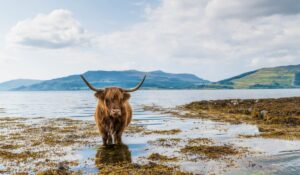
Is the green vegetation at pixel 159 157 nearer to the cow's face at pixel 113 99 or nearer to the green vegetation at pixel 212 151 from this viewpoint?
the green vegetation at pixel 212 151

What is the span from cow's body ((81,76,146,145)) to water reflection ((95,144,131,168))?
1.73 feet

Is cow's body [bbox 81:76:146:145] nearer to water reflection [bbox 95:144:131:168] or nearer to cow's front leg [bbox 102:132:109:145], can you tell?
cow's front leg [bbox 102:132:109:145]

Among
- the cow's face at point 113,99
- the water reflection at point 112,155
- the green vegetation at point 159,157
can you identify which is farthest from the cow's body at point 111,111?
the green vegetation at point 159,157

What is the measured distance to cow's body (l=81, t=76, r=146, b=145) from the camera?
501 inches

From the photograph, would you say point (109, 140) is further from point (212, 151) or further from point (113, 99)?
point (212, 151)

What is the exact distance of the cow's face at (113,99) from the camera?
12.5 meters

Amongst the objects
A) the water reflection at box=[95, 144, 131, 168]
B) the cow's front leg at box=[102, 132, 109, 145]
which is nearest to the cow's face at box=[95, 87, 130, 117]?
the cow's front leg at box=[102, 132, 109, 145]

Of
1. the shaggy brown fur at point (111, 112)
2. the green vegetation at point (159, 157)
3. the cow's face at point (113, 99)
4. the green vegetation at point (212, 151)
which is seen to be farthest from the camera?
the shaggy brown fur at point (111, 112)

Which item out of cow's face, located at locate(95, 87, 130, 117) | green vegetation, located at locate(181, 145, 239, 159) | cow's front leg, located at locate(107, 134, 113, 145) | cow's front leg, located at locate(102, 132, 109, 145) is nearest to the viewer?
green vegetation, located at locate(181, 145, 239, 159)

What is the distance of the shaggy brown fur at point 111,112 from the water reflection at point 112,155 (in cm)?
53

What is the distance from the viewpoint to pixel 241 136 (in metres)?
17.1

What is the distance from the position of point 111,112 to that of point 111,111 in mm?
41

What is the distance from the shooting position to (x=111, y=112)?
12.5 metres

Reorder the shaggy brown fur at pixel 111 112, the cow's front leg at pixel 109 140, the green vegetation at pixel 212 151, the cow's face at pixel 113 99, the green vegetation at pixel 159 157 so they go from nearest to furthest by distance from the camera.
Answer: the green vegetation at pixel 159 157 < the green vegetation at pixel 212 151 < the cow's face at pixel 113 99 < the shaggy brown fur at pixel 111 112 < the cow's front leg at pixel 109 140
